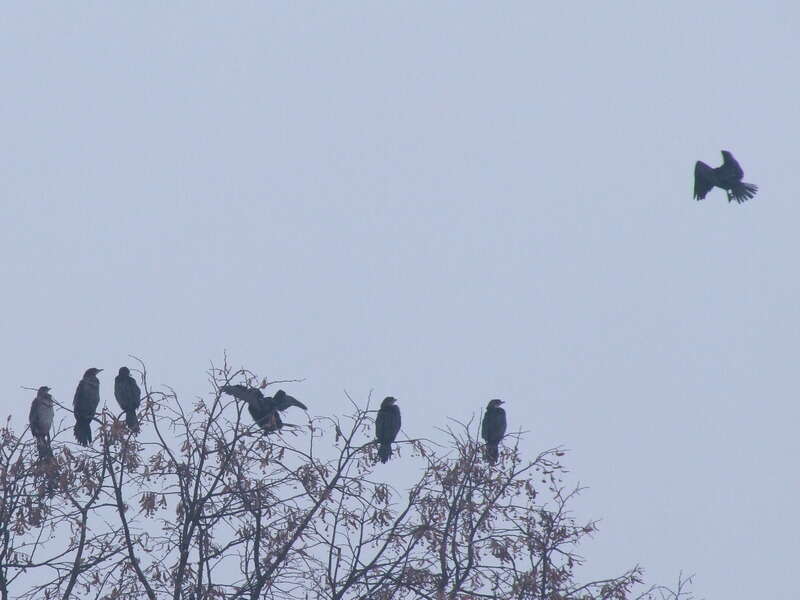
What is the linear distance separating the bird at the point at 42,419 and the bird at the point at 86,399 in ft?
1.15

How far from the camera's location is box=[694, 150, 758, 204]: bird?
62.5 feet

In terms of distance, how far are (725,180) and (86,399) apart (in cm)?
901

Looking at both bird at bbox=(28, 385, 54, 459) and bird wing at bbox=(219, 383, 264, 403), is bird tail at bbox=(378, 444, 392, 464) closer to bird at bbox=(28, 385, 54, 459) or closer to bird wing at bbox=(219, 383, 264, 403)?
bird wing at bbox=(219, 383, 264, 403)

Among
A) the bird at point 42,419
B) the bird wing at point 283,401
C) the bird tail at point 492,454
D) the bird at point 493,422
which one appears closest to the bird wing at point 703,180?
the bird at point 493,422

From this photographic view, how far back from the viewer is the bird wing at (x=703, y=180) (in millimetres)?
19328

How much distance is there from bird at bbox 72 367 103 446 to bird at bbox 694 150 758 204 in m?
8.43

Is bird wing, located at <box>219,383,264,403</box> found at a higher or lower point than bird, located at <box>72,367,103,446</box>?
lower

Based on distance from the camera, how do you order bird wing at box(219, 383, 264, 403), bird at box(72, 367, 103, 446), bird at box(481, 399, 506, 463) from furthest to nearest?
bird at box(481, 399, 506, 463), bird at box(72, 367, 103, 446), bird wing at box(219, 383, 264, 403)

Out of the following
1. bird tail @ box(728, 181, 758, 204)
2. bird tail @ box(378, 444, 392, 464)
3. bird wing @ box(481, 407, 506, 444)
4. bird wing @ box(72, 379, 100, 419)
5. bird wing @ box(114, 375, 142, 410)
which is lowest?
bird tail @ box(378, 444, 392, 464)

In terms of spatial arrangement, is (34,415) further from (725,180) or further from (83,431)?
(725,180)

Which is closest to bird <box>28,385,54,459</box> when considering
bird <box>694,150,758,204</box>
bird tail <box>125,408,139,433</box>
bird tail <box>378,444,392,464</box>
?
bird tail <box>125,408,139,433</box>

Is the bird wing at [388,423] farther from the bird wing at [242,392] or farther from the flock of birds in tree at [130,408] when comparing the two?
the bird wing at [242,392]

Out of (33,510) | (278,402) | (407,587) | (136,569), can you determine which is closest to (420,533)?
(407,587)

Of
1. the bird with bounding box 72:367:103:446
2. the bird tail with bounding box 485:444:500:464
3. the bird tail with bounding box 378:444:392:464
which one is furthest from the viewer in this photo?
the bird with bounding box 72:367:103:446
